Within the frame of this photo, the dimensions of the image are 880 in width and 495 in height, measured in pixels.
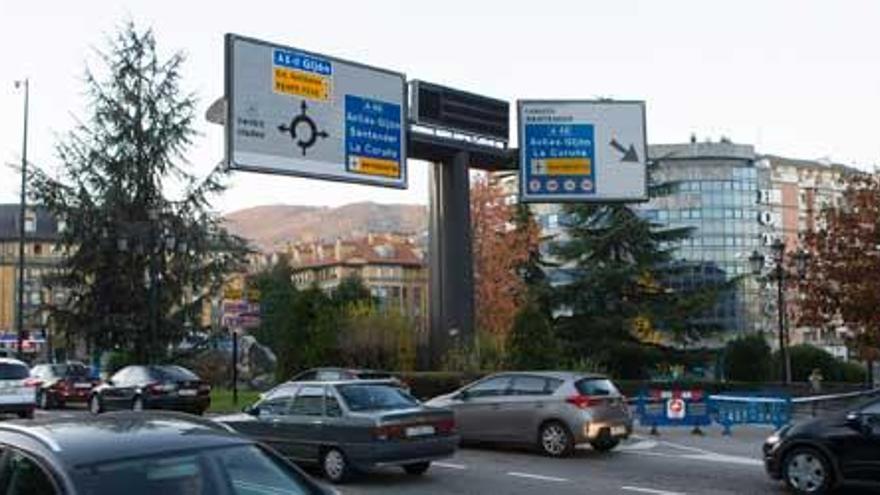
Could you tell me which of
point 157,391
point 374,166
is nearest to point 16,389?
point 157,391

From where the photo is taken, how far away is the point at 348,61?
33.3m

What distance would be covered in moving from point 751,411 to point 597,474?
27.4ft

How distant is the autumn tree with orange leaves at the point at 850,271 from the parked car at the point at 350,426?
2104 centimetres

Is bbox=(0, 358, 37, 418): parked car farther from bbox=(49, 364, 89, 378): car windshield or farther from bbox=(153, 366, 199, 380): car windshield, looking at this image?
bbox=(49, 364, 89, 378): car windshield

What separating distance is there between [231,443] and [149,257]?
41306 mm

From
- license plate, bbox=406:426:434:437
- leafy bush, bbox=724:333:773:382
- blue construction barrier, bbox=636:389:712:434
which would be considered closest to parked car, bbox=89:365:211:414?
blue construction barrier, bbox=636:389:712:434

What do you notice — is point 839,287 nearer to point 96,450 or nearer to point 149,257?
point 149,257

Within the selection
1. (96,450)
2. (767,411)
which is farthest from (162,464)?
(767,411)

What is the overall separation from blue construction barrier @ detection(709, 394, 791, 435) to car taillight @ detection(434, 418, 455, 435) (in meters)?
9.51

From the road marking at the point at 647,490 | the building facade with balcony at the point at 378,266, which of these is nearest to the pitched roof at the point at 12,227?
the building facade with balcony at the point at 378,266

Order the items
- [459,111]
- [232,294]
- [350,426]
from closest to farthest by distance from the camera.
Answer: [350,426] < [459,111] < [232,294]

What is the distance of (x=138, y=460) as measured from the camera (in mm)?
5633

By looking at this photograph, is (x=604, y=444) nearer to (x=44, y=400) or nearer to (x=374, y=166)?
(x=374, y=166)

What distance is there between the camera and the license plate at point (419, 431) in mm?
15766
